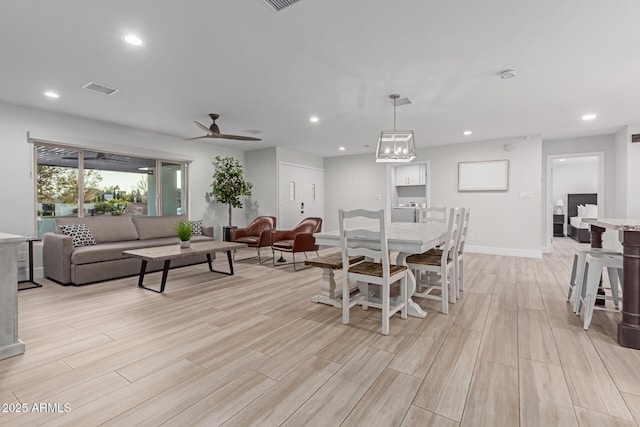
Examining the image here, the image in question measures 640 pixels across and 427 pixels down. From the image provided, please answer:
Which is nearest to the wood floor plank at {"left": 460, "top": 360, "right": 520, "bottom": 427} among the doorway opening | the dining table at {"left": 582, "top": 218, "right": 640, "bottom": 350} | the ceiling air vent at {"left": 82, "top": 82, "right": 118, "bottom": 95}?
the dining table at {"left": 582, "top": 218, "right": 640, "bottom": 350}

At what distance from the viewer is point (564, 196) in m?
10.2

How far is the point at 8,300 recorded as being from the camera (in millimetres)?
2068

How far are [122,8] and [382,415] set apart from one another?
3066mm

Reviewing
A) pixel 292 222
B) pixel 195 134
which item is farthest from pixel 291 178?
pixel 195 134

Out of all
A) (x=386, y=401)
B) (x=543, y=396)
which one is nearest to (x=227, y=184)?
(x=386, y=401)

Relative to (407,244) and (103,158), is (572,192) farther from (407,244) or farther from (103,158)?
(103,158)

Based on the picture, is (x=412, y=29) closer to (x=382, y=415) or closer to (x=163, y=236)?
(x=382, y=415)

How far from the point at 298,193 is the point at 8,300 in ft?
20.4

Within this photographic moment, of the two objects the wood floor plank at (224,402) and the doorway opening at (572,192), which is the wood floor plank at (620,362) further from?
the doorway opening at (572,192)

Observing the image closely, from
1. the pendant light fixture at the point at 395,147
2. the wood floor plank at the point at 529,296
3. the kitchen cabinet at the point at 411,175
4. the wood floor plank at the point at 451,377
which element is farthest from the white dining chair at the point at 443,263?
the kitchen cabinet at the point at 411,175

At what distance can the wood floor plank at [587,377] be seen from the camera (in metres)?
1.57

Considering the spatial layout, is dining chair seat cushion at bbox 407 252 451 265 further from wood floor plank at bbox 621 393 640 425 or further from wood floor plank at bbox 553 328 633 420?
wood floor plank at bbox 621 393 640 425

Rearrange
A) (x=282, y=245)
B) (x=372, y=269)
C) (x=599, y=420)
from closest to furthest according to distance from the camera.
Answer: (x=599, y=420) < (x=372, y=269) < (x=282, y=245)

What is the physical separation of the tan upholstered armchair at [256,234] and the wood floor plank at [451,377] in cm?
354
